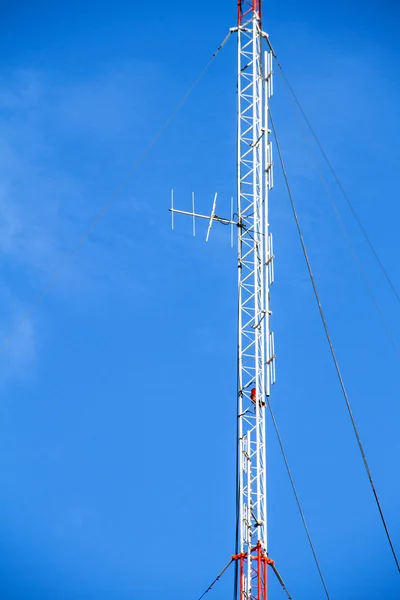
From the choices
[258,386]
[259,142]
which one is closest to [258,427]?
[258,386]

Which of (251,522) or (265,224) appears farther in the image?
(265,224)

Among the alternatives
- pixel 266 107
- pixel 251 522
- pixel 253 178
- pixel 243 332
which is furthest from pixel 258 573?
pixel 266 107

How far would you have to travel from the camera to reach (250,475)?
45.5m

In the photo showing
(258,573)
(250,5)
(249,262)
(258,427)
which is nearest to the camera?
(258,573)

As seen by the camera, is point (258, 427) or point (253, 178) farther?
point (253, 178)

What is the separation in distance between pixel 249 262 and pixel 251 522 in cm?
1177

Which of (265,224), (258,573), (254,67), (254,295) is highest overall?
(254,67)

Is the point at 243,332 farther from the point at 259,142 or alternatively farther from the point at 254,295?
the point at 259,142

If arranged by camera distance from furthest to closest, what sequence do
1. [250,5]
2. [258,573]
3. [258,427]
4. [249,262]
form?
[250,5] → [249,262] → [258,427] → [258,573]

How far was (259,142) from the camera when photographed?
5100 cm

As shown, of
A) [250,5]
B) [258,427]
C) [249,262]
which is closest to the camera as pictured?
[258,427]

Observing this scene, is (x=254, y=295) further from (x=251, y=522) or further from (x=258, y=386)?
(x=251, y=522)

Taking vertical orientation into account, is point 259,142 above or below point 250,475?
above

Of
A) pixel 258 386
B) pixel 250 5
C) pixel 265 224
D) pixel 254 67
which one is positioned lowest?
pixel 258 386
